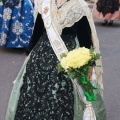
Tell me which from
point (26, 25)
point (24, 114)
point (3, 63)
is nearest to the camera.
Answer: point (24, 114)

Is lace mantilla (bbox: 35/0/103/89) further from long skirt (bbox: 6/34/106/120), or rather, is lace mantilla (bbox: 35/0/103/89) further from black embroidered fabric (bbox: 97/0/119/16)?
black embroidered fabric (bbox: 97/0/119/16)

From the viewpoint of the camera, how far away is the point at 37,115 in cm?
318

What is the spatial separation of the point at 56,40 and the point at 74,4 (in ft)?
1.04

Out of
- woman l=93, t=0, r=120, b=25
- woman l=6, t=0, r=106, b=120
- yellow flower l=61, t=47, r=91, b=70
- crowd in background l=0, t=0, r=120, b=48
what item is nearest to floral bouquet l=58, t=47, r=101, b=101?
yellow flower l=61, t=47, r=91, b=70

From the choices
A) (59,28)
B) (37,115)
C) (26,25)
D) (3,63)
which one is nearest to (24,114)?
(37,115)

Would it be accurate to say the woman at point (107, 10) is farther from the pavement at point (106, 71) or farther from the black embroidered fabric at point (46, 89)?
the black embroidered fabric at point (46, 89)

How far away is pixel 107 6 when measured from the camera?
10633 millimetres

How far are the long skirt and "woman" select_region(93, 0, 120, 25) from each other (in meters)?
7.61

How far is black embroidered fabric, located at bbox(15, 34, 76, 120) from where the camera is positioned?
311 centimetres

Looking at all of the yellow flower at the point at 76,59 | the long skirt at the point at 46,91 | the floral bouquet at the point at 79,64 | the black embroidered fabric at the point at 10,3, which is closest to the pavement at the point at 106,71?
the black embroidered fabric at the point at 10,3

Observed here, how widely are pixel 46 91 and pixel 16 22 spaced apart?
4086mm

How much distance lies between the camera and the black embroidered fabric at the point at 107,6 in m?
10.6

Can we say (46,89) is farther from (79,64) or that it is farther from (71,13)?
(71,13)

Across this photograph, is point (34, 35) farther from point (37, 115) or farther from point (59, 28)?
point (37, 115)
